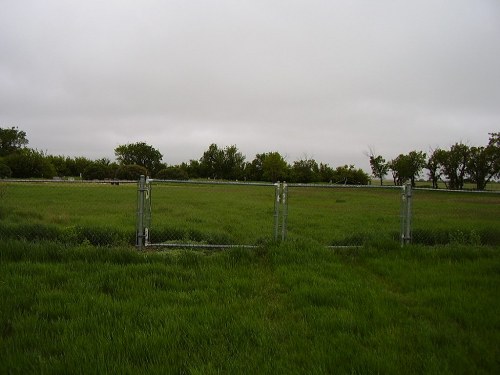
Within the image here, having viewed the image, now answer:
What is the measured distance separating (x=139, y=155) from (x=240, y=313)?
12958cm

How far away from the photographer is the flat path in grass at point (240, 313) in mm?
3416

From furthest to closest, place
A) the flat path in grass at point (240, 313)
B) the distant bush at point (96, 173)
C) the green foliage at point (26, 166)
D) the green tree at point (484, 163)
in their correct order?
the distant bush at point (96, 173), the green foliage at point (26, 166), the green tree at point (484, 163), the flat path in grass at point (240, 313)

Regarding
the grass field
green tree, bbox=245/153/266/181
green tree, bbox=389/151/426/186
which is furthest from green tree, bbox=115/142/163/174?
the grass field

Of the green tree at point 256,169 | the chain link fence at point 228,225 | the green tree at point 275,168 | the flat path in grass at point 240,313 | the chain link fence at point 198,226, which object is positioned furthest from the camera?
the green tree at point 256,169

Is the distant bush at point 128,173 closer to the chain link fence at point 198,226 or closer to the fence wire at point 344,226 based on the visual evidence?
the chain link fence at point 198,226

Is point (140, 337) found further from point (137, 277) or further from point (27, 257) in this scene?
point (27, 257)

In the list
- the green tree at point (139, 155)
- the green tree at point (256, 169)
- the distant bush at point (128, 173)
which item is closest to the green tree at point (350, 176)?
the green tree at point (256, 169)

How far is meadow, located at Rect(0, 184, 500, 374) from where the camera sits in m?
3.43

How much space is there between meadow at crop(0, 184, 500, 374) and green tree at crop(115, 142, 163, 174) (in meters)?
123

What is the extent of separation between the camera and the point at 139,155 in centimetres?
12775

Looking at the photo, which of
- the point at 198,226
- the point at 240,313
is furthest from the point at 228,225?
the point at 240,313

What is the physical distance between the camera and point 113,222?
35.9ft

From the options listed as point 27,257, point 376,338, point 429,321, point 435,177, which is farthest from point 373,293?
point 435,177

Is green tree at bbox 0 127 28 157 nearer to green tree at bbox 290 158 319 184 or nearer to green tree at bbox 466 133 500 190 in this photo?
green tree at bbox 290 158 319 184
